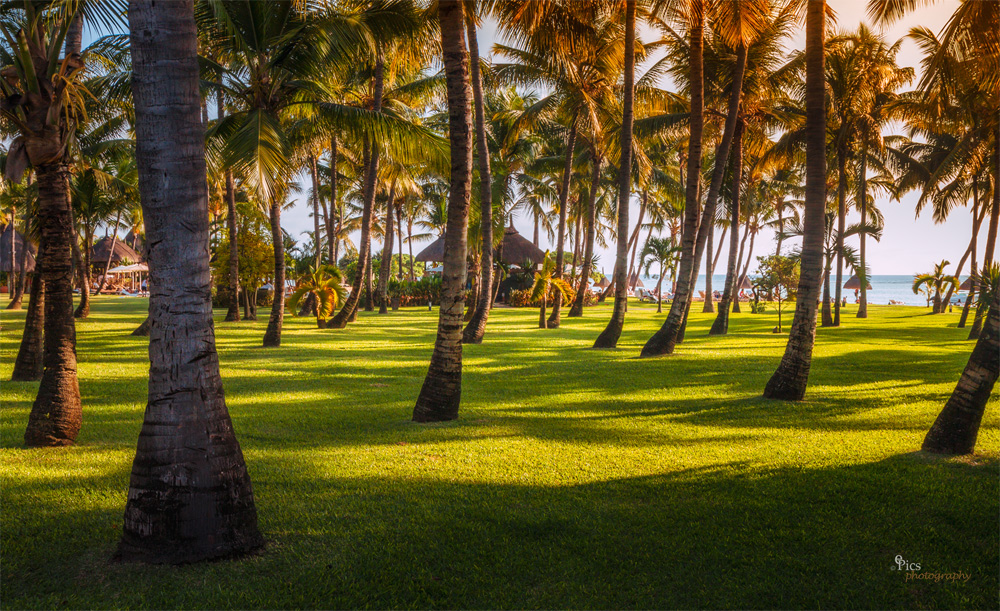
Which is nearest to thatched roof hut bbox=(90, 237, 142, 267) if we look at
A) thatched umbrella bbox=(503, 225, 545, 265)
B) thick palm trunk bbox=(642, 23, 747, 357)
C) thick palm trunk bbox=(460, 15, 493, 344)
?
thatched umbrella bbox=(503, 225, 545, 265)

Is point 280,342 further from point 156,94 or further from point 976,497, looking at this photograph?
point 976,497

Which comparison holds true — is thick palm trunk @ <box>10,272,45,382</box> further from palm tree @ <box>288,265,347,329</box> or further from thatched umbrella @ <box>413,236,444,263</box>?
thatched umbrella @ <box>413,236,444,263</box>

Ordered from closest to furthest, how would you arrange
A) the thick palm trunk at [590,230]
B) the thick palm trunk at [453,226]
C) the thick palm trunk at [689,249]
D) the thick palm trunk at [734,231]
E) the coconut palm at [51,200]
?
the coconut palm at [51,200] → the thick palm trunk at [453,226] → the thick palm trunk at [689,249] → the thick palm trunk at [734,231] → the thick palm trunk at [590,230]

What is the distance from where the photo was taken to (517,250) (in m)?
39.6

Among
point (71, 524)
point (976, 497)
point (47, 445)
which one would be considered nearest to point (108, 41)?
point (47, 445)

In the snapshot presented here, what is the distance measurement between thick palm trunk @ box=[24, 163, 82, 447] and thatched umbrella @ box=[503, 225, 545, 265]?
108 ft

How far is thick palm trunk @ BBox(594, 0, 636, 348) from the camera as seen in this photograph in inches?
537

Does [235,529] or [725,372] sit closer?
[235,529]

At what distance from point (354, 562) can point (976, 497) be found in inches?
179

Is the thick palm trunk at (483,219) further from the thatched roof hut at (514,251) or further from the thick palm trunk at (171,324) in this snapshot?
the thatched roof hut at (514,251)

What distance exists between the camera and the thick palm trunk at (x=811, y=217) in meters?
8.09

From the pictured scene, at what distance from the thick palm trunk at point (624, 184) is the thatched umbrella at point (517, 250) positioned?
23027mm

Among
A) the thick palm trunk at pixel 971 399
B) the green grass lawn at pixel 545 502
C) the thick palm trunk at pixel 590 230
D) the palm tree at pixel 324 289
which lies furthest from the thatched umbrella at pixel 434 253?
the thick palm trunk at pixel 971 399

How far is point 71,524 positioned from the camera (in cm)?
389
